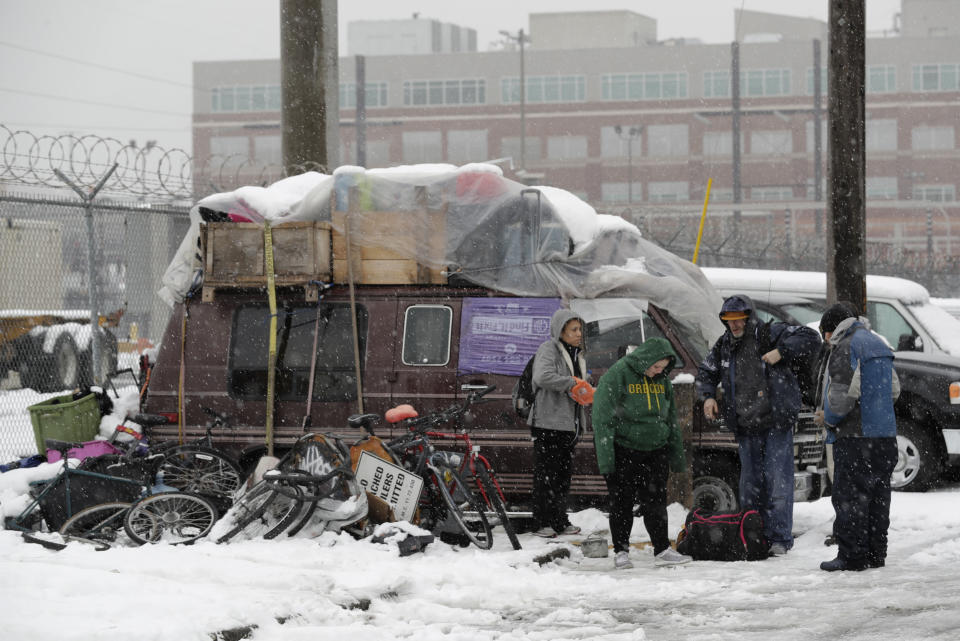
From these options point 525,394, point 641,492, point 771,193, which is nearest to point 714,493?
point 641,492

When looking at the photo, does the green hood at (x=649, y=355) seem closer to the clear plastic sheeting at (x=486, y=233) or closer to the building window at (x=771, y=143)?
the clear plastic sheeting at (x=486, y=233)

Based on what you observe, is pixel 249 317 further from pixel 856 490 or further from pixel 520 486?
pixel 856 490

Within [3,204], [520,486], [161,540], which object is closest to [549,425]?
[520,486]

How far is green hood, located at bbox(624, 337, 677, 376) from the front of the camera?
338 inches

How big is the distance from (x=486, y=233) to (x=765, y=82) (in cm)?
6885

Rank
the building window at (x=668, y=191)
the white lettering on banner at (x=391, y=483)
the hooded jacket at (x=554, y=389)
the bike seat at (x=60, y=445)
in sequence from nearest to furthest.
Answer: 1. the white lettering on banner at (x=391, y=483)
2. the hooded jacket at (x=554, y=389)
3. the bike seat at (x=60, y=445)
4. the building window at (x=668, y=191)

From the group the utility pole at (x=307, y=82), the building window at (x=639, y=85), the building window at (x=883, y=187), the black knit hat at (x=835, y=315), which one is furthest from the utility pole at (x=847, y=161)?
the building window at (x=639, y=85)

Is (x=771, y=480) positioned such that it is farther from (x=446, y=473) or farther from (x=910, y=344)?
(x=910, y=344)

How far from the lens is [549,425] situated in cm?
921

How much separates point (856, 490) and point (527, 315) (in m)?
2.77

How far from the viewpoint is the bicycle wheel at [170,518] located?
8742 mm

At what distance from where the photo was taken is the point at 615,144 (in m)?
75.9

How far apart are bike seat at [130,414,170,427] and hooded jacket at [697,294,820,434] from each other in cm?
395

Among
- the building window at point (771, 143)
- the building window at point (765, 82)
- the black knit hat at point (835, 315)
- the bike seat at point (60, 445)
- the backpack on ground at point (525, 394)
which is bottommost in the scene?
the bike seat at point (60, 445)
